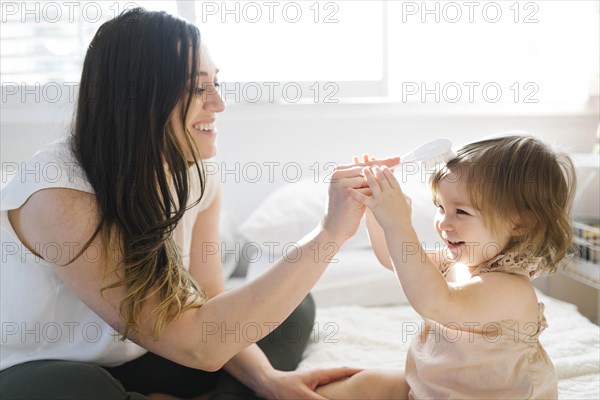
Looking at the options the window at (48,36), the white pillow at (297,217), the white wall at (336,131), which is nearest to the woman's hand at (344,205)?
the white pillow at (297,217)

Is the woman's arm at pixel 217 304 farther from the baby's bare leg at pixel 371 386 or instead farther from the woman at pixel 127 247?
the baby's bare leg at pixel 371 386

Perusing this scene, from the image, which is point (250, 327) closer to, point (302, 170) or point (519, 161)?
point (519, 161)

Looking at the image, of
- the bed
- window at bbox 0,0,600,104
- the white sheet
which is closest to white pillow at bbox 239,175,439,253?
the bed

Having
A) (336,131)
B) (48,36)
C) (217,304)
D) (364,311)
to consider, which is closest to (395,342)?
(364,311)

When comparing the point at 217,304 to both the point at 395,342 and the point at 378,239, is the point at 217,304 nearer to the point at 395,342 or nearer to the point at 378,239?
the point at 378,239

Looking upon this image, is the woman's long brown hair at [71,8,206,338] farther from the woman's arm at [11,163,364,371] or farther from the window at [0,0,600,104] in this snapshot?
the window at [0,0,600,104]

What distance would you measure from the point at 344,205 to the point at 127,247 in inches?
14.6

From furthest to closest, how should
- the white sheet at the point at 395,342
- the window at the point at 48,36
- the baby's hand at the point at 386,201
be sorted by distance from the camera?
the window at the point at 48,36, the white sheet at the point at 395,342, the baby's hand at the point at 386,201

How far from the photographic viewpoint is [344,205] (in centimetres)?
103

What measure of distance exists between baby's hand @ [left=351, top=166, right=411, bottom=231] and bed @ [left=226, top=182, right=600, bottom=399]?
47 cm

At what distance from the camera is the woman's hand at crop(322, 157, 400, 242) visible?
40.6 inches

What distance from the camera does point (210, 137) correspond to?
4.16 ft

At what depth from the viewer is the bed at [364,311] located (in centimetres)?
136

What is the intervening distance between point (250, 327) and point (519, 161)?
0.51 metres
